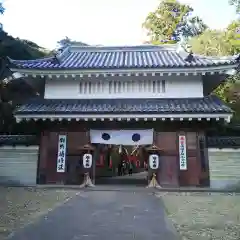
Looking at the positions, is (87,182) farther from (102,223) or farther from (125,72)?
(102,223)

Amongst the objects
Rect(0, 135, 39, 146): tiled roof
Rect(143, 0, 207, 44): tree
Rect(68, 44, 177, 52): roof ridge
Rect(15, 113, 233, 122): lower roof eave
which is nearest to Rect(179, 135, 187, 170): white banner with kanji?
Rect(15, 113, 233, 122): lower roof eave

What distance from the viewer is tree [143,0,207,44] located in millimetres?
46844

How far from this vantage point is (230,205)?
947cm

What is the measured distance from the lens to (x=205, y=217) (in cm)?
745

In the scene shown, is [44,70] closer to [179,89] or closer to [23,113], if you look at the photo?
[23,113]

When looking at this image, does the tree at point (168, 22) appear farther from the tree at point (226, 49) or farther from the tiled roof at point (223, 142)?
the tiled roof at point (223, 142)

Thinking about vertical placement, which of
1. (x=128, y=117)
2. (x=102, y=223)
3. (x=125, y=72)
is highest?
(x=125, y=72)

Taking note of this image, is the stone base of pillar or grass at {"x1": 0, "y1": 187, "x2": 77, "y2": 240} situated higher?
the stone base of pillar

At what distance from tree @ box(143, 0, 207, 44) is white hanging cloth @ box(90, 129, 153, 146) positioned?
34524 millimetres

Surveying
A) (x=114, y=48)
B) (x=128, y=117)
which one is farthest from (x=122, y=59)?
(x=128, y=117)

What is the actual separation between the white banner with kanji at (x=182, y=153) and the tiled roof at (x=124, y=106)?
156cm

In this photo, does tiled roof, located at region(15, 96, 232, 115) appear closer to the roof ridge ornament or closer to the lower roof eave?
the lower roof eave

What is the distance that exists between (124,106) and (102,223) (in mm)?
8587

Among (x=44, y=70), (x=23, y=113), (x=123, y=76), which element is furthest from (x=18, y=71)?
(x=123, y=76)
